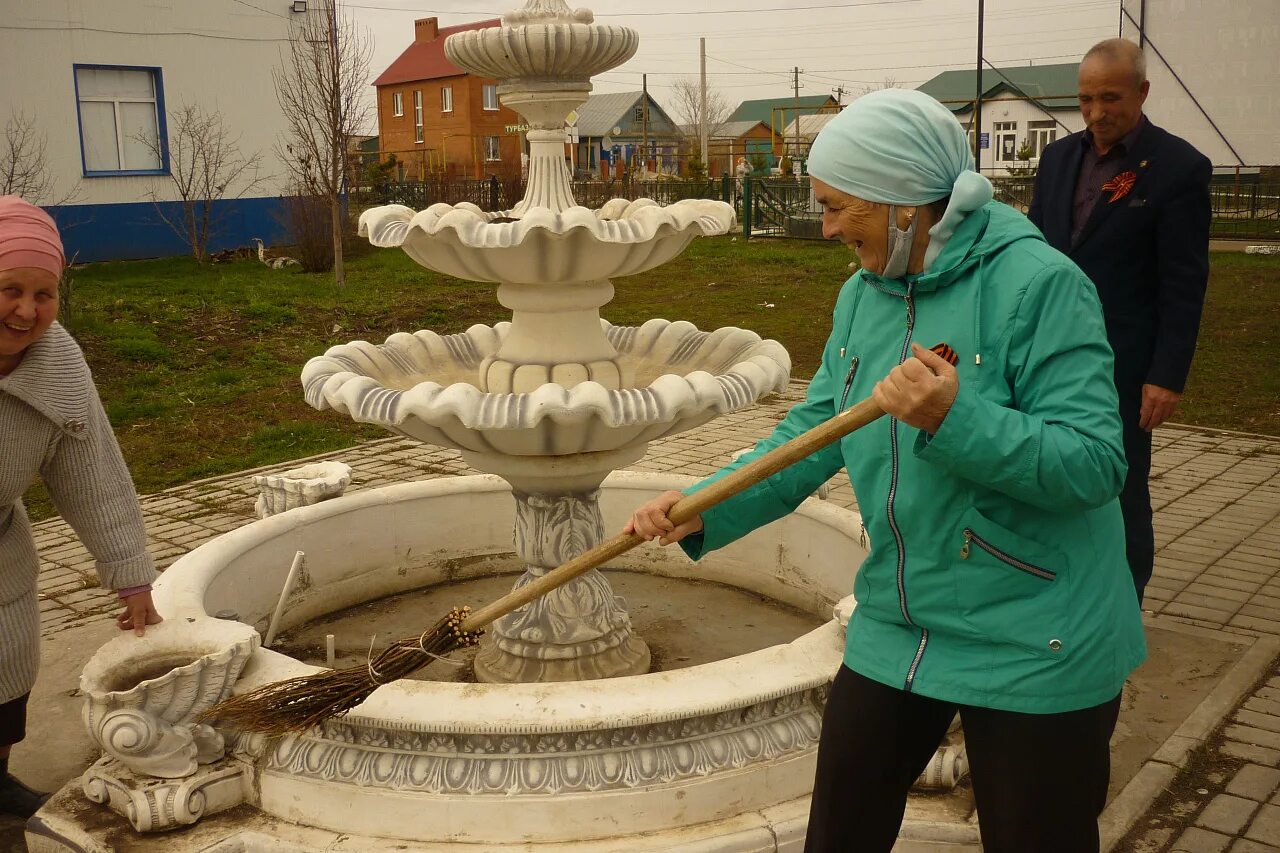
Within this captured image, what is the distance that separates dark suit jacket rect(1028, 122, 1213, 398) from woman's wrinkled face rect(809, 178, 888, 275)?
2.10m

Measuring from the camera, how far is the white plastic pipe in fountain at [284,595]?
15.9ft

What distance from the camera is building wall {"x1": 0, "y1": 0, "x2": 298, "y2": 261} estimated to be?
19.8 metres

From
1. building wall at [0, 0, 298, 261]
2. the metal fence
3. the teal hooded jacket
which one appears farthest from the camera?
the metal fence

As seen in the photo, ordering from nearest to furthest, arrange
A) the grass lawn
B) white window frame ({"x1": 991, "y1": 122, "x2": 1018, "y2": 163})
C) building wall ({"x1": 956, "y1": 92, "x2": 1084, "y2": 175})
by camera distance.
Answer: the grass lawn → building wall ({"x1": 956, "y1": 92, "x2": 1084, "y2": 175}) → white window frame ({"x1": 991, "y1": 122, "x2": 1018, "y2": 163})

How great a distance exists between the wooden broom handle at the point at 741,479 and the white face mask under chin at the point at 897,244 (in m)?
0.28

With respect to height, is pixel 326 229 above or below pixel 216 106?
below

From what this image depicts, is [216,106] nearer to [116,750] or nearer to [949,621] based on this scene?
[116,750]

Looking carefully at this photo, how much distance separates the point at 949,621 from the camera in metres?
2.34

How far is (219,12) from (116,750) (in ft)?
70.2

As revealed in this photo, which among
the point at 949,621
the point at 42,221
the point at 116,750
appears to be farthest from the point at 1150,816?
the point at 42,221

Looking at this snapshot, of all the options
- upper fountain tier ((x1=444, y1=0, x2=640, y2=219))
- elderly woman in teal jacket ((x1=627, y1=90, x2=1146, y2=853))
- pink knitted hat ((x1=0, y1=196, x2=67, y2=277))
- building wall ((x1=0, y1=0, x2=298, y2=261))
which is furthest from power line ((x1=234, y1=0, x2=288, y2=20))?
elderly woman in teal jacket ((x1=627, y1=90, x2=1146, y2=853))

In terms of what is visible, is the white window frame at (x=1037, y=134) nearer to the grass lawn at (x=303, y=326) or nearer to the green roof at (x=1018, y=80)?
the green roof at (x=1018, y=80)

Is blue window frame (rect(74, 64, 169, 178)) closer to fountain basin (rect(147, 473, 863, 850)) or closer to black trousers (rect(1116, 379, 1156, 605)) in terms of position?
fountain basin (rect(147, 473, 863, 850))

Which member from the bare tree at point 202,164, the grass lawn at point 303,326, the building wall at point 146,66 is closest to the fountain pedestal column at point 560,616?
the grass lawn at point 303,326
